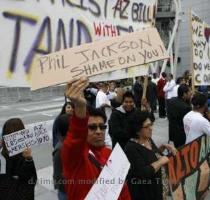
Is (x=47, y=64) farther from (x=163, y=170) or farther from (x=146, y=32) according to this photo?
(x=163, y=170)

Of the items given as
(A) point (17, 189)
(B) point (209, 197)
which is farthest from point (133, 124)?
(B) point (209, 197)

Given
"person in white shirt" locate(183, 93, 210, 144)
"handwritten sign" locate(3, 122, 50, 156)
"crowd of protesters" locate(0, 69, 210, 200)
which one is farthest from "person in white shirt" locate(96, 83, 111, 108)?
"handwritten sign" locate(3, 122, 50, 156)

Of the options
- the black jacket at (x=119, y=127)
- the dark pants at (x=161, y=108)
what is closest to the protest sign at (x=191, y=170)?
the black jacket at (x=119, y=127)

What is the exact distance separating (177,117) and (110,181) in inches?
181

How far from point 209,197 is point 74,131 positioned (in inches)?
159

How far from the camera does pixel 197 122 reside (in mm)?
5609

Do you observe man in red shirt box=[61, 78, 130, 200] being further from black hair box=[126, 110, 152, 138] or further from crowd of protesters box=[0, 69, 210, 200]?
black hair box=[126, 110, 152, 138]

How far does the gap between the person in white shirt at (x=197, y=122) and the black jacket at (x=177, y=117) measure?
145 centimetres

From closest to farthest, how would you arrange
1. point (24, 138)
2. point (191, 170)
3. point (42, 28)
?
point (42, 28), point (24, 138), point (191, 170)

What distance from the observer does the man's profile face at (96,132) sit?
311cm

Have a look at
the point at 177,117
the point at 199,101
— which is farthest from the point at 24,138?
the point at 177,117

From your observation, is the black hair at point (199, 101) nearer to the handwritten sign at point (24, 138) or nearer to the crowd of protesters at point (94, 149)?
the crowd of protesters at point (94, 149)

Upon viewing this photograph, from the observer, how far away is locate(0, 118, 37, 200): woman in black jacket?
3.89m

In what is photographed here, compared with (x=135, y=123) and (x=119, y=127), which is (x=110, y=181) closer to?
(x=135, y=123)
